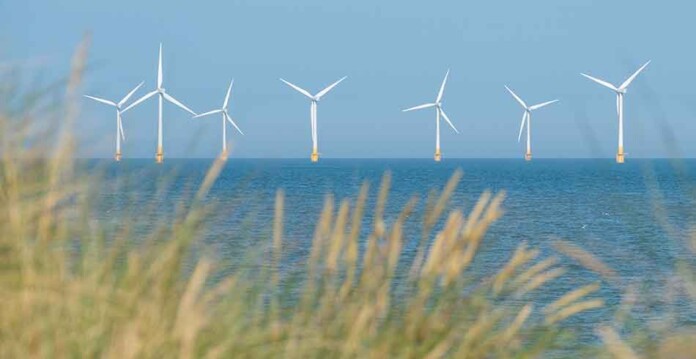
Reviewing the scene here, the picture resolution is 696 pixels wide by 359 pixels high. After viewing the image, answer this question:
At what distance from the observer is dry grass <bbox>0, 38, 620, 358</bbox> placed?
13.7 ft

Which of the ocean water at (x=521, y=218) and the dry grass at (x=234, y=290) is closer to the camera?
the dry grass at (x=234, y=290)

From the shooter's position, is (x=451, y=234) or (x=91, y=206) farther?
(x=91, y=206)

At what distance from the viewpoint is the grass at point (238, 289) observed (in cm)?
417

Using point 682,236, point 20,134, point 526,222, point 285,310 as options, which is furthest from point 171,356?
point 526,222

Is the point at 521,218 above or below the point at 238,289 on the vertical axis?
below

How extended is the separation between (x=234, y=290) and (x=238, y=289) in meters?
0.02

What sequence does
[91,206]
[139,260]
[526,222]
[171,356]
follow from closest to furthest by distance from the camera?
[171,356] → [139,260] → [91,206] → [526,222]

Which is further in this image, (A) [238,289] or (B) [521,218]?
(B) [521,218]

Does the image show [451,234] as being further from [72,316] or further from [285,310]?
[72,316]

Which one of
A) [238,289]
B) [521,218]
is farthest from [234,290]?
[521,218]

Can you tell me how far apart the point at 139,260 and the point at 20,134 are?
0.91 meters

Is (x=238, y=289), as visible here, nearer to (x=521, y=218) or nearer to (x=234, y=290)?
(x=234, y=290)

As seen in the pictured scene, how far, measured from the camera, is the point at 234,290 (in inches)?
181

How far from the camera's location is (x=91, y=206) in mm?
4758
